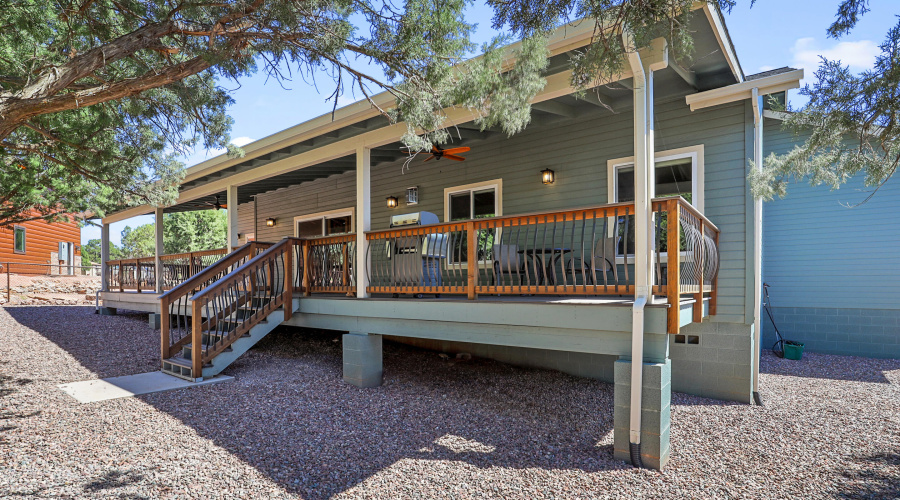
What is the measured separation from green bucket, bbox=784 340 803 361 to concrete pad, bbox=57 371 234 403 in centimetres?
869

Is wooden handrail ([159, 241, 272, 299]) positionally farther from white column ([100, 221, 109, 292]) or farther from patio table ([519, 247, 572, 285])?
white column ([100, 221, 109, 292])

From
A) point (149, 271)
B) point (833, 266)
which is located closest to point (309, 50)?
point (149, 271)

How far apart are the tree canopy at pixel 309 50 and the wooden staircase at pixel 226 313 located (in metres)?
1.75

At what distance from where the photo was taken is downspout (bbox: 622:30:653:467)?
12.3ft

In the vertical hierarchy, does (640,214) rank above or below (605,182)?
below

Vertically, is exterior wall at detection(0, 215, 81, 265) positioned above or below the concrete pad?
above

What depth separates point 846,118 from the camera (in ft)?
13.9

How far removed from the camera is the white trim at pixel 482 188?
24.6 feet

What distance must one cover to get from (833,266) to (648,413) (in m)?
7.18

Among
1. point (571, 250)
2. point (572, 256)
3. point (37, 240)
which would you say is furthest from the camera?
point (37, 240)

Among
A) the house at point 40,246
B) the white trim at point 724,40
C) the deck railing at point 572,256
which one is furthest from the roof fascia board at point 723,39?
the house at point 40,246

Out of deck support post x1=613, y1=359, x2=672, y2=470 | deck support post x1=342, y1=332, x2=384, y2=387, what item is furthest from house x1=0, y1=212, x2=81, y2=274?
deck support post x1=613, y1=359, x2=672, y2=470

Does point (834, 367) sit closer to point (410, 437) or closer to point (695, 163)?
point (695, 163)

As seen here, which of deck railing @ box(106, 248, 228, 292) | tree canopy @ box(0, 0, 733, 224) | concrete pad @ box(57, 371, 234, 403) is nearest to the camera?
tree canopy @ box(0, 0, 733, 224)
